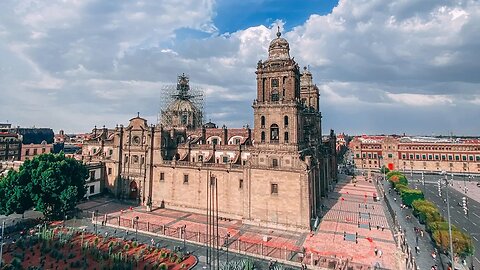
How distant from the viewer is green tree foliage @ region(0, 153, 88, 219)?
40006 millimetres

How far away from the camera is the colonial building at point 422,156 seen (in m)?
105

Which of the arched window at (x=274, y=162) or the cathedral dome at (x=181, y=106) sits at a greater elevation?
the cathedral dome at (x=181, y=106)

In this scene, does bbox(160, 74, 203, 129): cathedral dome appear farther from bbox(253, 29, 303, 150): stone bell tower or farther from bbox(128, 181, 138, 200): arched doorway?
bbox(253, 29, 303, 150): stone bell tower

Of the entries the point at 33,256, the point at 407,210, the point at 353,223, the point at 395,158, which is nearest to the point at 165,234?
the point at 33,256

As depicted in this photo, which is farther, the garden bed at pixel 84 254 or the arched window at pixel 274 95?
the arched window at pixel 274 95

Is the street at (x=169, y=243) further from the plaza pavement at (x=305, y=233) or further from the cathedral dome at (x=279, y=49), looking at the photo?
the cathedral dome at (x=279, y=49)

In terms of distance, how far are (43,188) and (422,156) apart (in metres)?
121

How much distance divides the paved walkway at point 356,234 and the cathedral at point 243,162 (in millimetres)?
2987

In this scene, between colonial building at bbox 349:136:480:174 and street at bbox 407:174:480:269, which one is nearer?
street at bbox 407:174:480:269

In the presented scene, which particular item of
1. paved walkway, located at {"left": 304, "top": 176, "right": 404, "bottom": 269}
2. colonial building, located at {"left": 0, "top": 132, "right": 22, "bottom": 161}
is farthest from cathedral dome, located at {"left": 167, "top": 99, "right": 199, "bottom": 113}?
colonial building, located at {"left": 0, "top": 132, "right": 22, "bottom": 161}

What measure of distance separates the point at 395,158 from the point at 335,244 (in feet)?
302

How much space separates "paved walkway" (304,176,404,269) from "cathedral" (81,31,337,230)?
299 centimetres

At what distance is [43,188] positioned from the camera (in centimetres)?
4081

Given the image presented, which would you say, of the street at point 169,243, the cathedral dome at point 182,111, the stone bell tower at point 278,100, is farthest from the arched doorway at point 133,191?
the stone bell tower at point 278,100
